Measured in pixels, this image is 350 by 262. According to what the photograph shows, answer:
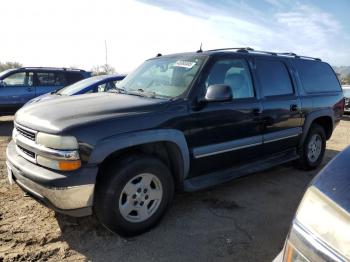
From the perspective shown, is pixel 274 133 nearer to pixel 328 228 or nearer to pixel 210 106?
pixel 210 106

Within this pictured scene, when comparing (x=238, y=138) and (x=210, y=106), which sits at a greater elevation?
(x=210, y=106)

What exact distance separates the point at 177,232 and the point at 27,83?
8.96m

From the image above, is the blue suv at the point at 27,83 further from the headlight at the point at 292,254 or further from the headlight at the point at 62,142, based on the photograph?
the headlight at the point at 292,254

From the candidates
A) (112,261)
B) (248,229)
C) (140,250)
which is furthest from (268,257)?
(112,261)

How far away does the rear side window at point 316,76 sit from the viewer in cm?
570

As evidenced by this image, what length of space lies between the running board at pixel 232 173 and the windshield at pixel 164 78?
3.31 ft

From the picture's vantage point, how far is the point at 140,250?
131 inches

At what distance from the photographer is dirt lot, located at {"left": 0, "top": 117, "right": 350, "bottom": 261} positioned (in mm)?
3250

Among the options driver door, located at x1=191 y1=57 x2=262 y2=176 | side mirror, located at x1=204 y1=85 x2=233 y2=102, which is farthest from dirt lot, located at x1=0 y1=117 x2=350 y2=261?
side mirror, located at x1=204 y1=85 x2=233 y2=102

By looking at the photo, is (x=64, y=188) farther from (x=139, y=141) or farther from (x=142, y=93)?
(x=142, y=93)

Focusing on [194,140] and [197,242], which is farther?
[194,140]

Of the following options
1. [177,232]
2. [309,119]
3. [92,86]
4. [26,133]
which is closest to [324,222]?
[177,232]

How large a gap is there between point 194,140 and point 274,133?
1593mm

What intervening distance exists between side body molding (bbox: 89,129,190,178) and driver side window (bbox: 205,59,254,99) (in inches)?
31.8
